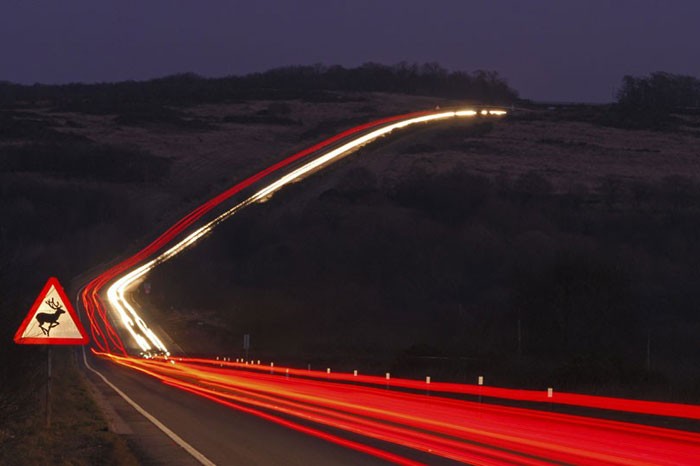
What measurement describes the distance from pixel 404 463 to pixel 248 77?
182 metres

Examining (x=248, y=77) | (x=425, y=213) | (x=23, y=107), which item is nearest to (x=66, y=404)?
(x=425, y=213)

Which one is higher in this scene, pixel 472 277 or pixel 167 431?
pixel 472 277

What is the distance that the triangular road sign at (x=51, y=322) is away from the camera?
1725 cm

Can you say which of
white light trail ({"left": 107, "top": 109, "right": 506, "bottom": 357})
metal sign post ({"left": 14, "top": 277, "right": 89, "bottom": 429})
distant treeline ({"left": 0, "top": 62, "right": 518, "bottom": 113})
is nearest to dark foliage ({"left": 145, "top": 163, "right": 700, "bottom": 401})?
white light trail ({"left": 107, "top": 109, "right": 506, "bottom": 357})

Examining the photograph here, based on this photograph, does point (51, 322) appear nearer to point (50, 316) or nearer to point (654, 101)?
point (50, 316)

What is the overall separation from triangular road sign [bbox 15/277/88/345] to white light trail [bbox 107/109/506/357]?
39.3 metres

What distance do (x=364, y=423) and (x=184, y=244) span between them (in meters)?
59.9

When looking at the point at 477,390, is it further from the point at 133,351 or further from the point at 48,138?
the point at 48,138

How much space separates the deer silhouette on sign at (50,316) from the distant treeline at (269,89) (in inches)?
4704

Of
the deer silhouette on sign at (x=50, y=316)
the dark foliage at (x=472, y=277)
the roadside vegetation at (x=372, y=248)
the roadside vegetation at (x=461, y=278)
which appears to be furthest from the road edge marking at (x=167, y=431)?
the dark foliage at (x=472, y=277)

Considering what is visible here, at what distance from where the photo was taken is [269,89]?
16250 centimetres

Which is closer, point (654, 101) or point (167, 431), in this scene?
point (167, 431)

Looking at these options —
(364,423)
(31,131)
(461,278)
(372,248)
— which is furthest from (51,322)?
(31,131)

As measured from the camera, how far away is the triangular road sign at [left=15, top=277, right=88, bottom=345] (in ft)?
56.6
